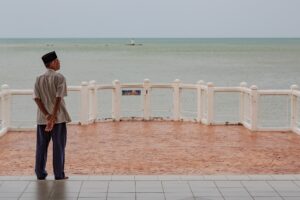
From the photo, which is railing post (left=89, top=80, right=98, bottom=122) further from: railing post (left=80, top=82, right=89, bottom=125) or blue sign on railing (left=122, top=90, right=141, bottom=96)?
blue sign on railing (left=122, top=90, right=141, bottom=96)

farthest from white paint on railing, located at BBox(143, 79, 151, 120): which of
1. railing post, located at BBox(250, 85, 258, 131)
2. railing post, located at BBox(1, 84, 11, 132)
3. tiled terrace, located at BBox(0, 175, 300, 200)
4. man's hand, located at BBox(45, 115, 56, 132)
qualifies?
man's hand, located at BBox(45, 115, 56, 132)

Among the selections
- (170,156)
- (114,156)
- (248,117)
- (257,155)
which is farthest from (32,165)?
(248,117)

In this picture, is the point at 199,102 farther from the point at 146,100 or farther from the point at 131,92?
the point at 131,92

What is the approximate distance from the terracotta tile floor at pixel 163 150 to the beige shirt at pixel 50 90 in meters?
1.79

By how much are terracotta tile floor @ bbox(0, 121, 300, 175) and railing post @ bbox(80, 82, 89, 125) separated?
0.37 m

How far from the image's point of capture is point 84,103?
15.6 meters

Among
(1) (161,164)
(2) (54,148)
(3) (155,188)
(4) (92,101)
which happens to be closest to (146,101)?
(4) (92,101)

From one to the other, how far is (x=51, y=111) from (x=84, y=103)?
23.2 feet

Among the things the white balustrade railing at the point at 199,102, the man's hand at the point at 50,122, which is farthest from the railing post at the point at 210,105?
the man's hand at the point at 50,122

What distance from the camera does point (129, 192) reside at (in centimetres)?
787

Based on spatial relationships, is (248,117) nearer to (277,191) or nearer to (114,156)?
(114,156)

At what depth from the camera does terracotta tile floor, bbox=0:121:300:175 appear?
34.2 feet

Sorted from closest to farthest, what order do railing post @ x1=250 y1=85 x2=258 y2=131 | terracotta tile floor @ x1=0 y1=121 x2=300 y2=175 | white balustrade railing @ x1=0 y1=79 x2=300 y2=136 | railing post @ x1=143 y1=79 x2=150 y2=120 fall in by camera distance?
terracotta tile floor @ x1=0 y1=121 x2=300 y2=175 < white balustrade railing @ x1=0 y1=79 x2=300 y2=136 < railing post @ x1=250 y1=85 x2=258 y2=131 < railing post @ x1=143 y1=79 x2=150 y2=120

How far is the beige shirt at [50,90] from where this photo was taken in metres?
8.41
